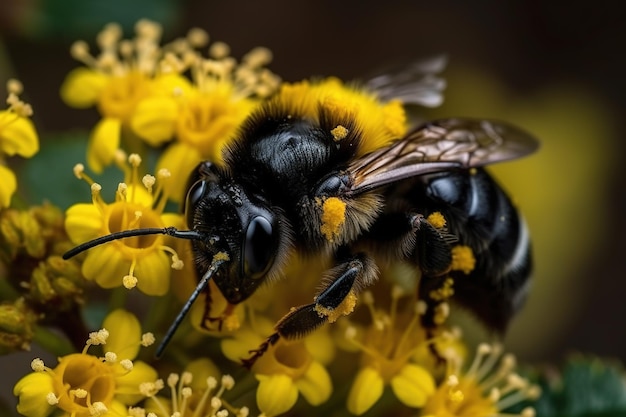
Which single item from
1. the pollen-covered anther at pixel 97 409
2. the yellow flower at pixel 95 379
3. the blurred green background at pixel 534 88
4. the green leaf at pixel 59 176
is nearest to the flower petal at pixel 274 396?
the yellow flower at pixel 95 379

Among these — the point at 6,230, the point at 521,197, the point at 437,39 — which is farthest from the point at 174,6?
the point at 437,39

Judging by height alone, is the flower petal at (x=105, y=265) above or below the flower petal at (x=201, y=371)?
above

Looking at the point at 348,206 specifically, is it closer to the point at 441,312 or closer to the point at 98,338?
the point at 441,312

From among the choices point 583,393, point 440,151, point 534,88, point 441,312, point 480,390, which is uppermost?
point 440,151

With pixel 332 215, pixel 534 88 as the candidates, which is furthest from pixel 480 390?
pixel 534 88

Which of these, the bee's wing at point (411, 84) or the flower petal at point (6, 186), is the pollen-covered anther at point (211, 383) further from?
the bee's wing at point (411, 84)

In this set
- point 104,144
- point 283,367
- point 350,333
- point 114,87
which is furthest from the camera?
point 114,87

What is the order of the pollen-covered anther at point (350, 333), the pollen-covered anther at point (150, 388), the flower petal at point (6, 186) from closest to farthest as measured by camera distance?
the pollen-covered anther at point (150, 388) → the flower petal at point (6, 186) → the pollen-covered anther at point (350, 333)
